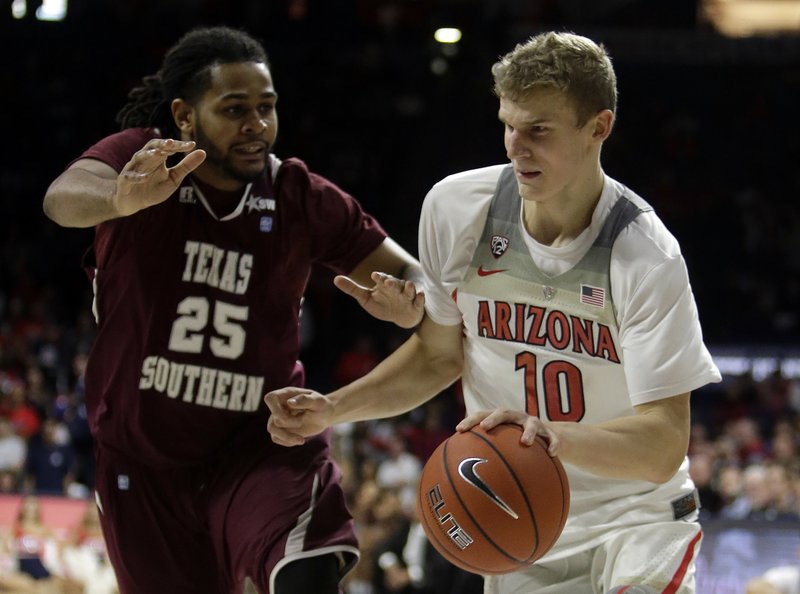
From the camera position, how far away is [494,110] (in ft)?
55.4

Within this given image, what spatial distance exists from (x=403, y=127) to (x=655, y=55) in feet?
13.8

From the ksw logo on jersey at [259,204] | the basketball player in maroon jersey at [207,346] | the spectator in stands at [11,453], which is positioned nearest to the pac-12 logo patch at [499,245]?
the basketball player in maroon jersey at [207,346]

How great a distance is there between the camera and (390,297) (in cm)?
343

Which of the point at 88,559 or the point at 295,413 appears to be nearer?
the point at 295,413

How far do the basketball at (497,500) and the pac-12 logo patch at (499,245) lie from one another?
66cm

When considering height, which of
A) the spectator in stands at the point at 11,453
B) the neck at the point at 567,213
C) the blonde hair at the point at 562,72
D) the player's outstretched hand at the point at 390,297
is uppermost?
the blonde hair at the point at 562,72

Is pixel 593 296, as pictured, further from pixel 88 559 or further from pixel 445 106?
pixel 445 106

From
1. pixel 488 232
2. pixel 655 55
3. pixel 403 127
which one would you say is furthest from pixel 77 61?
pixel 488 232

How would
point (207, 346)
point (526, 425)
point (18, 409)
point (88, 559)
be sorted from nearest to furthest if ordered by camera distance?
point (526, 425) < point (207, 346) < point (88, 559) < point (18, 409)

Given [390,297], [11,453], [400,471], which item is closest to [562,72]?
[390,297]

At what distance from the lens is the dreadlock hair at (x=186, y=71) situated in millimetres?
3932

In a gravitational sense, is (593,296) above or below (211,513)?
above

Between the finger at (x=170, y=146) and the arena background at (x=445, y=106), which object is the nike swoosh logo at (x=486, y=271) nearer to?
the finger at (x=170, y=146)

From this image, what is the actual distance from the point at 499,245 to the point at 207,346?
3.44 ft
